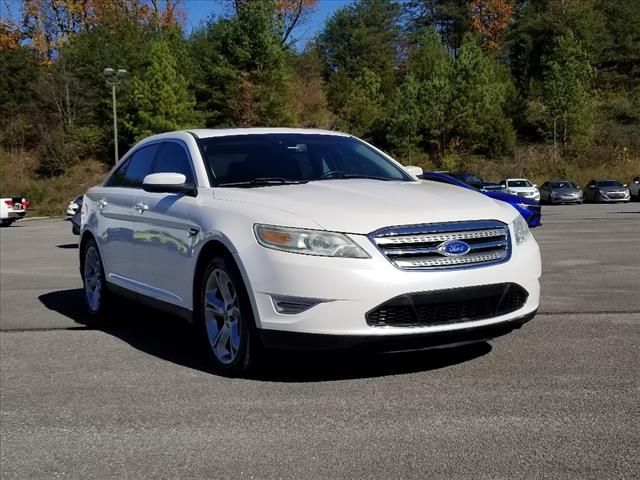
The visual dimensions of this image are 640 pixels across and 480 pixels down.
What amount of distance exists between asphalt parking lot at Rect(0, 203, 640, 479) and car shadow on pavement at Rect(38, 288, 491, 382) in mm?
18

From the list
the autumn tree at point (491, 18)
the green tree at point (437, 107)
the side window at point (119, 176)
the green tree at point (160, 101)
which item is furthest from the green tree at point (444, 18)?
the side window at point (119, 176)

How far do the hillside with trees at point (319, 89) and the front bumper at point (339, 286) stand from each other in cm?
4077

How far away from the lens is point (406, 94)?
53125 mm

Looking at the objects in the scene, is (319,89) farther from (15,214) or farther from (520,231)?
(520,231)

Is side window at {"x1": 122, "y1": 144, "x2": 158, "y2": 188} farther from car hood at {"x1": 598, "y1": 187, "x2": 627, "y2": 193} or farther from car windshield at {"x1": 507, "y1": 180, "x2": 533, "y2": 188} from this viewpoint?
car hood at {"x1": 598, "y1": 187, "x2": 627, "y2": 193}

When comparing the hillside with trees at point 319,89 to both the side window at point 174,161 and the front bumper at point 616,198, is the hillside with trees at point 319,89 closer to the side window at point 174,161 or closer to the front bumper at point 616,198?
the front bumper at point 616,198

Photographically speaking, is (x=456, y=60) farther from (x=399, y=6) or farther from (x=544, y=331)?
(x=544, y=331)

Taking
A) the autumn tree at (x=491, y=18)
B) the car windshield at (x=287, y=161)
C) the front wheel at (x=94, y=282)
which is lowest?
the front wheel at (x=94, y=282)

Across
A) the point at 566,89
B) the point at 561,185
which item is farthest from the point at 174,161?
the point at 566,89

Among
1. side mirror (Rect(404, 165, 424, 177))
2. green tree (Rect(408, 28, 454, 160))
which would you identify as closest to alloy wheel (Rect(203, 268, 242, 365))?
side mirror (Rect(404, 165, 424, 177))

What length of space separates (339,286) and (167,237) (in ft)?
5.91

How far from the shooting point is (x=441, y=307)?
4438 mm

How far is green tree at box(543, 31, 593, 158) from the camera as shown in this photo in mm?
50531

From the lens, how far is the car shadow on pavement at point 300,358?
16.0 feet
